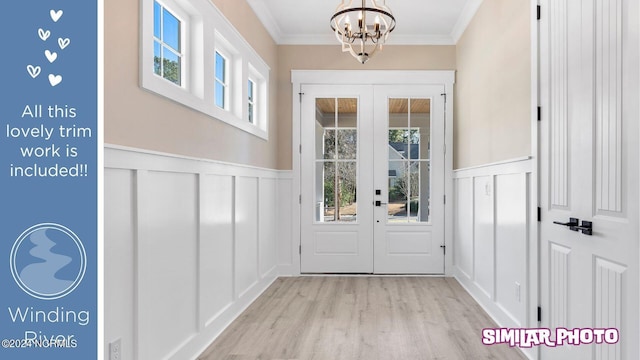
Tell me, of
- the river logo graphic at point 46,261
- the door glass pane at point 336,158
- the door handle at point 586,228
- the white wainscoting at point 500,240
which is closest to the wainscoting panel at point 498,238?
the white wainscoting at point 500,240

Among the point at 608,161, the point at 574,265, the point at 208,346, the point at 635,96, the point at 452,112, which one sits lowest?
the point at 208,346

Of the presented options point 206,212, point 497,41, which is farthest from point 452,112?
point 206,212

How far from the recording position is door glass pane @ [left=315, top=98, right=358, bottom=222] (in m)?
4.89

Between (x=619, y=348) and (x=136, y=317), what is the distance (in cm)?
213

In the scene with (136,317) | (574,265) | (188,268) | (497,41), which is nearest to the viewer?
(136,317)

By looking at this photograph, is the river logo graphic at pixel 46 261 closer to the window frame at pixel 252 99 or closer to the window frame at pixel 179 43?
the window frame at pixel 179 43

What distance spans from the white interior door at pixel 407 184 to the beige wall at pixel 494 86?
0.37 meters

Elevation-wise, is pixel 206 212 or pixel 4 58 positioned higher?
pixel 4 58

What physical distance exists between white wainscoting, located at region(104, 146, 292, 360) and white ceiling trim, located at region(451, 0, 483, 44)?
266 cm

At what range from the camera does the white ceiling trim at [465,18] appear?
153 inches

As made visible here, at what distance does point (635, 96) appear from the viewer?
5.24 feet

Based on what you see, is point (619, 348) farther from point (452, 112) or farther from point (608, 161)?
point (452, 112)

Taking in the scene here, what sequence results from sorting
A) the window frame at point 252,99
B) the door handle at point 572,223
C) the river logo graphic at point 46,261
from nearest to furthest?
the river logo graphic at point 46,261 < the door handle at point 572,223 < the window frame at point 252,99

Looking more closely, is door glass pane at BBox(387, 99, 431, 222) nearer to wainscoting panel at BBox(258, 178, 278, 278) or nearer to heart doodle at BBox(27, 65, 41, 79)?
wainscoting panel at BBox(258, 178, 278, 278)
